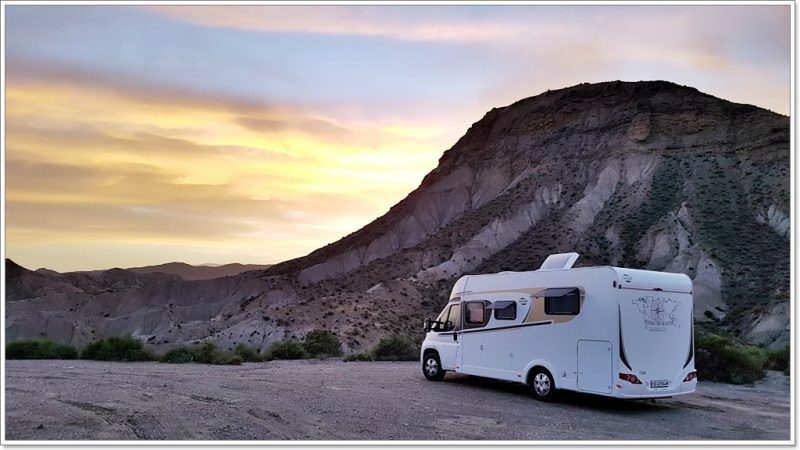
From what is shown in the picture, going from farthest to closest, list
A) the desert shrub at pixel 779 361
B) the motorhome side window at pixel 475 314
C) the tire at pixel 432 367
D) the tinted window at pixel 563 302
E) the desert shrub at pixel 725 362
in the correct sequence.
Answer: the desert shrub at pixel 779 361 → the desert shrub at pixel 725 362 → the tire at pixel 432 367 → the motorhome side window at pixel 475 314 → the tinted window at pixel 563 302

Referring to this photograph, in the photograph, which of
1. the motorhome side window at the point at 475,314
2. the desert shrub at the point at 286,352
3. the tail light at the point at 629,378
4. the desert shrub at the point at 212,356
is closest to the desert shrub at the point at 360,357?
the desert shrub at the point at 286,352

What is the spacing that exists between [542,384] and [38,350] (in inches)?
654

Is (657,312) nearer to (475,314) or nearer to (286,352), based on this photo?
(475,314)

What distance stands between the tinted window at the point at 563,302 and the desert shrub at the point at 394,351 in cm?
1111

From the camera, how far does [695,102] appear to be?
174ft

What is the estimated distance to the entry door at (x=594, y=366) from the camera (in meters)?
12.7

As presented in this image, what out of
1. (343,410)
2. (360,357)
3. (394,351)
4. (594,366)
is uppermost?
(594,366)

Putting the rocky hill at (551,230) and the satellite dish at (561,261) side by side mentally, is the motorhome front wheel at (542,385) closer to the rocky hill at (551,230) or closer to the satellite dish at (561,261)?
the satellite dish at (561,261)

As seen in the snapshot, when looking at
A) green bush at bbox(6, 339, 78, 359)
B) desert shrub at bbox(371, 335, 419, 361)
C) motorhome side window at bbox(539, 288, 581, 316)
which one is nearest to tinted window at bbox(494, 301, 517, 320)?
motorhome side window at bbox(539, 288, 581, 316)

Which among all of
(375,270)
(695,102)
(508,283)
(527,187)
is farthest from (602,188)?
(508,283)

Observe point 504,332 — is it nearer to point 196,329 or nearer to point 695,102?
point 196,329

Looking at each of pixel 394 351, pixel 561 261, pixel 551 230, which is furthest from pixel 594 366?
pixel 551 230

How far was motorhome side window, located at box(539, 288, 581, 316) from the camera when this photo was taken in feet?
44.1

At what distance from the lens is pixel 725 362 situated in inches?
757
